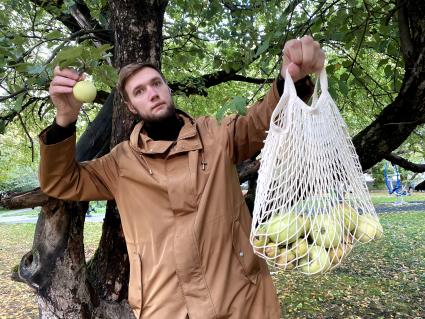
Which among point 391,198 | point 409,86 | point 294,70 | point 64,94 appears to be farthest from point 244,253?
point 391,198

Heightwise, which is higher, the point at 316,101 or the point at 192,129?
the point at 316,101

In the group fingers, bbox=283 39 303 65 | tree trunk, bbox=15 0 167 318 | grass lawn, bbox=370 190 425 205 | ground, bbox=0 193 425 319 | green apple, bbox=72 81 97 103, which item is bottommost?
grass lawn, bbox=370 190 425 205

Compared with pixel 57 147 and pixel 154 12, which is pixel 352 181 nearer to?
pixel 57 147

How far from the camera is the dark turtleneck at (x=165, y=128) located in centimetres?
196

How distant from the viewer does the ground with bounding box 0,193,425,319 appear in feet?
18.2

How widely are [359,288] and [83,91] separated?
6.05 m

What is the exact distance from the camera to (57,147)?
1.89 m

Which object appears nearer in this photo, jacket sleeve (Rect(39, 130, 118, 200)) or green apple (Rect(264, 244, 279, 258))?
green apple (Rect(264, 244, 279, 258))

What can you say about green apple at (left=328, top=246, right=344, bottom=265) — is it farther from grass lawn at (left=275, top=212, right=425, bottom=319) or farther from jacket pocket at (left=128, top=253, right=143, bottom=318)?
grass lawn at (left=275, top=212, right=425, bottom=319)

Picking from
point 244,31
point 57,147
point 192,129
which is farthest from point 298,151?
point 244,31

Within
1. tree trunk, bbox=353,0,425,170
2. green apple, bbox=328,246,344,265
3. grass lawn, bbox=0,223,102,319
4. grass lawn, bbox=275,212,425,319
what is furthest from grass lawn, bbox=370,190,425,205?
green apple, bbox=328,246,344,265

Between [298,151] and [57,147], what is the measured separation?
1.07 meters

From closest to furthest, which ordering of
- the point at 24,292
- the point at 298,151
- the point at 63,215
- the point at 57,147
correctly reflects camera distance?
the point at 298,151 → the point at 57,147 → the point at 63,215 → the point at 24,292

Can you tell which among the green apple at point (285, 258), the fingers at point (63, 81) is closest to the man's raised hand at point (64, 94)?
the fingers at point (63, 81)
